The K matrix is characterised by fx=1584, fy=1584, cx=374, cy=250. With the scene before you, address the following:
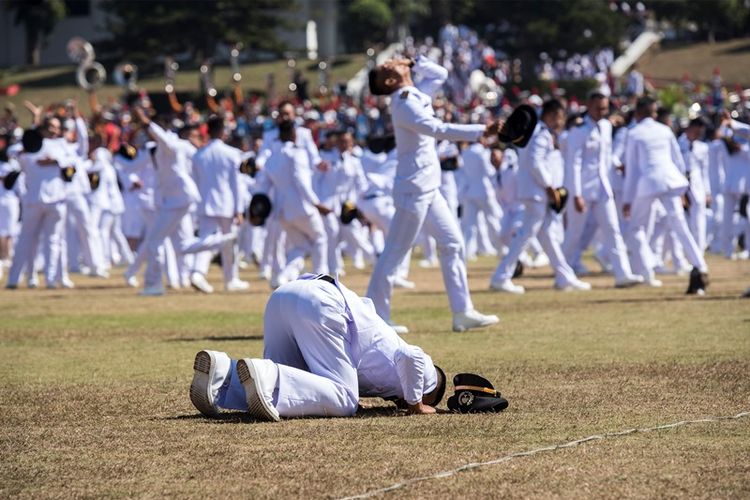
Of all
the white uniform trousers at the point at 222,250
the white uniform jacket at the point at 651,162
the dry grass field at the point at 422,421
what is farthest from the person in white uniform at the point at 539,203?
the white uniform trousers at the point at 222,250

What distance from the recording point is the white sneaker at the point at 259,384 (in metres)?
8.39

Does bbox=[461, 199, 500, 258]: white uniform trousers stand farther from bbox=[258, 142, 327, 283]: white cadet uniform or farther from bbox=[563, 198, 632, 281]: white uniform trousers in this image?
bbox=[258, 142, 327, 283]: white cadet uniform

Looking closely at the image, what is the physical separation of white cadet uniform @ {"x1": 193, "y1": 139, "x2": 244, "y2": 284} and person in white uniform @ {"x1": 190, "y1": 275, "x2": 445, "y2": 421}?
11882 millimetres

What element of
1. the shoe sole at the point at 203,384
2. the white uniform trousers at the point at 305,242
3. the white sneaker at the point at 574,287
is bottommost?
the white sneaker at the point at 574,287

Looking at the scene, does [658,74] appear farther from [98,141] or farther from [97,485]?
[97,485]

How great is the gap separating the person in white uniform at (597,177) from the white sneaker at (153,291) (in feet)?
17.5

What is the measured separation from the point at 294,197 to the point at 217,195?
5.40 feet

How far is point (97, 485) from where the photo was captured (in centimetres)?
693

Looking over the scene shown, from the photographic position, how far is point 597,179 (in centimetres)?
1991

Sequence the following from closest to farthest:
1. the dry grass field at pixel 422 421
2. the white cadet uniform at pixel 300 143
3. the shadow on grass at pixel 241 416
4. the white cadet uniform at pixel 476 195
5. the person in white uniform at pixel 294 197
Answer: the dry grass field at pixel 422 421 → the shadow on grass at pixel 241 416 → the person in white uniform at pixel 294 197 → the white cadet uniform at pixel 300 143 → the white cadet uniform at pixel 476 195

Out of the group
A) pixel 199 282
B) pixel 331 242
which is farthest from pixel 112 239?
pixel 199 282

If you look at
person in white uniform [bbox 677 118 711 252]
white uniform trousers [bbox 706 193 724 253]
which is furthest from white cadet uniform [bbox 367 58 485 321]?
white uniform trousers [bbox 706 193 724 253]

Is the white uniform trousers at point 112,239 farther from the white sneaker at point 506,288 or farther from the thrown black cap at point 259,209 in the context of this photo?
the white sneaker at point 506,288

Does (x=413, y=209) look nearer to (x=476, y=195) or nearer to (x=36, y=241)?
(x=36, y=241)
